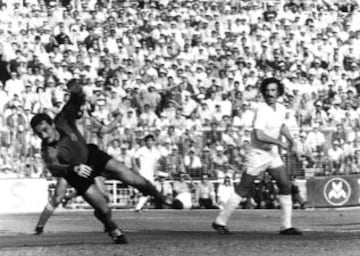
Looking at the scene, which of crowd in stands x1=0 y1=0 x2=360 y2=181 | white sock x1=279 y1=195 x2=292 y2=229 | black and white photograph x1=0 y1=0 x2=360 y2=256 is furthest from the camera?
crowd in stands x1=0 y1=0 x2=360 y2=181

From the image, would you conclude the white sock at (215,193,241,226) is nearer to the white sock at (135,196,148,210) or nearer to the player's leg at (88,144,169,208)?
the player's leg at (88,144,169,208)

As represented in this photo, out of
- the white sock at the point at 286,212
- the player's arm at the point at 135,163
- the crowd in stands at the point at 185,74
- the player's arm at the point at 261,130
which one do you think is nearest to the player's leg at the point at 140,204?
the player's arm at the point at 135,163

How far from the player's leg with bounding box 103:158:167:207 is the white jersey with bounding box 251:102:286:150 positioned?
4.98 ft

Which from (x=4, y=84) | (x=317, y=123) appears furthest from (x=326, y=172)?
(x=4, y=84)

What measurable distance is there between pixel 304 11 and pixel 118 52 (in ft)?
19.6

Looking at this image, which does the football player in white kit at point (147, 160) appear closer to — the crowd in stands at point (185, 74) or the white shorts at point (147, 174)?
the white shorts at point (147, 174)

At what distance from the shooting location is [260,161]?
45.2 feet

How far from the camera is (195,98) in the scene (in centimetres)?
2691

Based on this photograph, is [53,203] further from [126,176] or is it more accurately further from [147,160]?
[147,160]

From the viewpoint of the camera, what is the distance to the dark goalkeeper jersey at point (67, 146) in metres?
12.4

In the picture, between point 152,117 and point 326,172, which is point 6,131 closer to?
point 152,117

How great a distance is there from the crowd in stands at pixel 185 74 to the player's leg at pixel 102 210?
10811 mm

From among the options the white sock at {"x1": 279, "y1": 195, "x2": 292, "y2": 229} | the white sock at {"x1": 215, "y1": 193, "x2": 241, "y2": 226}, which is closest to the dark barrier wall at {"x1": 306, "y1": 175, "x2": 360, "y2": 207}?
the white sock at {"x1": 279, "y1": 195, "x2": 292, "y2": 229}

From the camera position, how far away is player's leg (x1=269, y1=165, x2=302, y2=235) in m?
13.8
